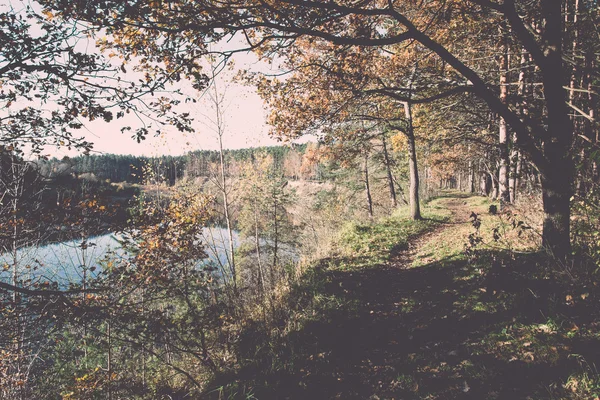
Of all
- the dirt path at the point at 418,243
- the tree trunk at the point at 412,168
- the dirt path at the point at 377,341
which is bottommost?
the dirt path at the point at 377,341

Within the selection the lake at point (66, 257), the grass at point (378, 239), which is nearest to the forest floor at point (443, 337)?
the grass at point (378, 239)

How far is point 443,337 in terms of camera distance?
14.5 ft

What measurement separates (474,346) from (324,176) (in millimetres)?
25768

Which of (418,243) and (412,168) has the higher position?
(412,168)

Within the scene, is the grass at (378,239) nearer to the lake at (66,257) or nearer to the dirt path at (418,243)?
the dirt path at (418,243)

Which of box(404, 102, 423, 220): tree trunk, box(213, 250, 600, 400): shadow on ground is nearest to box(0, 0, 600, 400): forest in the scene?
box(213, 250, 600, 400): shadow on ground

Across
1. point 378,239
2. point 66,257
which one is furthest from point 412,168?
point 66,257

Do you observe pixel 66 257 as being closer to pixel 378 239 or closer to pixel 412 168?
pixel 378 239

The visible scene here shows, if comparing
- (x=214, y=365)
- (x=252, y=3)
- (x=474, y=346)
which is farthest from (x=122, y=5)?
(x=474, y=346)

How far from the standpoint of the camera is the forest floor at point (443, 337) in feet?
11.1

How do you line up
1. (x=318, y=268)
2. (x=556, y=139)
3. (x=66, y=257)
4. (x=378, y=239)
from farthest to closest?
(x=66, y=257)
(x=378, y=239)
(x=318, y=268)
(x=556, y=139)

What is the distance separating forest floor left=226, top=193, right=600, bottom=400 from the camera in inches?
134

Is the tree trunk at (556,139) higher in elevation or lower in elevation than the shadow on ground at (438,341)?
higher

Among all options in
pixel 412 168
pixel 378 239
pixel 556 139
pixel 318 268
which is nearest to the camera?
pixel 556 139
